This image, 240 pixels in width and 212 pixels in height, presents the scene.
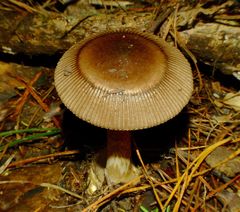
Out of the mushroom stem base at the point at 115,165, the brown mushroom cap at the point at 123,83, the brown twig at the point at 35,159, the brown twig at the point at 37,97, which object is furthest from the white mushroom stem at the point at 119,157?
the brown twig at the point at 37,97

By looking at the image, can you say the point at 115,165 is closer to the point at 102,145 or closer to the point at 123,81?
the point at 102,145

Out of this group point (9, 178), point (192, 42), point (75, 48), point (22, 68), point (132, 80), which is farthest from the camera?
point (22, 68)

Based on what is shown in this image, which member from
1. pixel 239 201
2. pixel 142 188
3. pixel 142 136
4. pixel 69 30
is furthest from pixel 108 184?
pixel 69 30

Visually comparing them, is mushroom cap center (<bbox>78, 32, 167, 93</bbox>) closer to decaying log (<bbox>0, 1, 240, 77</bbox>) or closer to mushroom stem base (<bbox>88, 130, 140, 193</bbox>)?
mushroom stem base (<bbox>88, 130, 140, 193</bbox>)

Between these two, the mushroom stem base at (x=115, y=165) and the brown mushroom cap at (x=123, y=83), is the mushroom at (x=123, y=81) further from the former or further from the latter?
the mushroom stem base at (x=115, y=165)

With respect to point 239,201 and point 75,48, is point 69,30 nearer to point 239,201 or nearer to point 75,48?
point 75,48

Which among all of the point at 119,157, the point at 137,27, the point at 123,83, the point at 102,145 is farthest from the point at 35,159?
the point at 137,27

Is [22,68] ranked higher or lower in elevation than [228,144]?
higher
